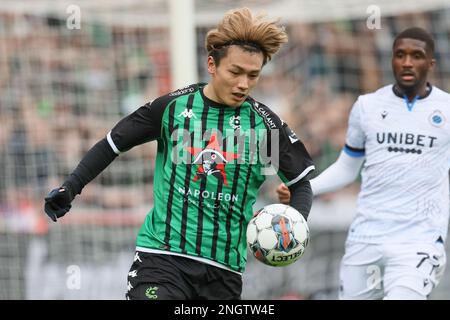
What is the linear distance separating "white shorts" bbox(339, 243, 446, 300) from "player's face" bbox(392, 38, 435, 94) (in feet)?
3.47

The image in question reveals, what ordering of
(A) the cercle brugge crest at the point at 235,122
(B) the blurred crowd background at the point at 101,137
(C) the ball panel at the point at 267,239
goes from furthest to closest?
(B) the blurred crowd background at the point at 101,137 → (A) the cercle brugge crest at the point at 235,122 → (C) the ball panel at the point at 267,239

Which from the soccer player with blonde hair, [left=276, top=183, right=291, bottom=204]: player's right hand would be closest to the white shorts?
[left=276, top=183, right=291, bottom=204]: player's right hand

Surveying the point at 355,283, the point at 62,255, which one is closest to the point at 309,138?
the point at 62,255

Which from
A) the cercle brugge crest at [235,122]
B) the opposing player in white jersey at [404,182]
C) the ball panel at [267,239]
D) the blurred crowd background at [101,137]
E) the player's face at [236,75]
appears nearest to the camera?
the ball panel at [267,239]

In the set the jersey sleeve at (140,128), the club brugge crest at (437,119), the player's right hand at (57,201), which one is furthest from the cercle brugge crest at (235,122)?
the club brugge crest at (437,119)

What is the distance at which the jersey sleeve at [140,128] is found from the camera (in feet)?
17.7

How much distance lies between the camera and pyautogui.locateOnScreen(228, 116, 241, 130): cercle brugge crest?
17.6ft

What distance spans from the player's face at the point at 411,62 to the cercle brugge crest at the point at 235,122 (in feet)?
5.29

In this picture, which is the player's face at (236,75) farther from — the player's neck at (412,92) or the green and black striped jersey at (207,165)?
the player's neck at (412,92)

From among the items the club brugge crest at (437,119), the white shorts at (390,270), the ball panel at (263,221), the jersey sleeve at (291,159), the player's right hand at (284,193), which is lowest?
the white shorts at (390,270)

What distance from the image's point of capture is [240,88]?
17.2 feet

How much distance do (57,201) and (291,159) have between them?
4.09ft

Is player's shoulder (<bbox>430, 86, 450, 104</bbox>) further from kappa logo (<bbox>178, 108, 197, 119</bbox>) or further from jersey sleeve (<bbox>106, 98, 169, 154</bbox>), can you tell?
jersey sleeve (<bbox>106, 98, 169, 154</bbox>)
